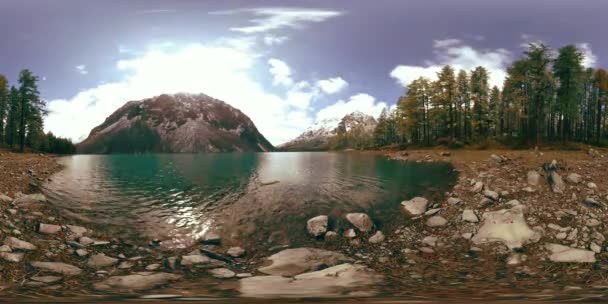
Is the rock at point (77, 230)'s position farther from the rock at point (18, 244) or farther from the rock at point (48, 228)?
the rock at point (18, 244)

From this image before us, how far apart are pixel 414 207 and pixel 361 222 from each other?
135 inches

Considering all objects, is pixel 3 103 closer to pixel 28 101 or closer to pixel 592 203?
pixel 28 101

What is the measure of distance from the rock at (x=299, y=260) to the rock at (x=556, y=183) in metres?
10.8

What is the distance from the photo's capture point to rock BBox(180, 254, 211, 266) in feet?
25.7

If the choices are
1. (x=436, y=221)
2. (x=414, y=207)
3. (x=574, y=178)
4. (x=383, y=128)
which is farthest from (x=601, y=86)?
(x=436, y=221)

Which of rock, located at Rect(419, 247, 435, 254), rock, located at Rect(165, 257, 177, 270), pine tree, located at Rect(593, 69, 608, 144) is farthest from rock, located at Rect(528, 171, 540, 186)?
pine tree, located at Rect(593, 69, 608, 144)

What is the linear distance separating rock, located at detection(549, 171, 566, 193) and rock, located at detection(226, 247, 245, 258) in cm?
1334

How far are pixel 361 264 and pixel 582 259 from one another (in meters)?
5.74

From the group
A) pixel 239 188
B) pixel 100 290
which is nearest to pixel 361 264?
pixel 100 290

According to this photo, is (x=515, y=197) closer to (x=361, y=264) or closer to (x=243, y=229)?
(x=361, y=264)

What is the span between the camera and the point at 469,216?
11.1 metres

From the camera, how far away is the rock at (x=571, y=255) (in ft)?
25.3

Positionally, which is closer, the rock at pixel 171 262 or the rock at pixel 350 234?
the rock at pixel 171 262

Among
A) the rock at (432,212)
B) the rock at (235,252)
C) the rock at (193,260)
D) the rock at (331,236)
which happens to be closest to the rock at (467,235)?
the rock at (432,212)
